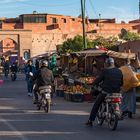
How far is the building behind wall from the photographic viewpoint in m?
110

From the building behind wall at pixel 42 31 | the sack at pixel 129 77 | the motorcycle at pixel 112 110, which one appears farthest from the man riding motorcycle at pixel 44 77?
the building behind wall at pixel 42 31

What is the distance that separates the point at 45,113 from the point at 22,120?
2204 mm

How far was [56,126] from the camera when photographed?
561 inches

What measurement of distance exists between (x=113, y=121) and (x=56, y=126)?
5.42ft

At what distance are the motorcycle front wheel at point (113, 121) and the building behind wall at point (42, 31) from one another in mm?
90422

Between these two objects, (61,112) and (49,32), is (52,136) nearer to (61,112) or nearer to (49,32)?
(61,112)

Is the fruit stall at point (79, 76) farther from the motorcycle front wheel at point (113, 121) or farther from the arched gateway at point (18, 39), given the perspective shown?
the arched gateway at point (18, 39)

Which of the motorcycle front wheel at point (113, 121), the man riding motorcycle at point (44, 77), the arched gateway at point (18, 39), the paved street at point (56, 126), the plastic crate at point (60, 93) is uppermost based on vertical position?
the arched gateway at point (18, 39)

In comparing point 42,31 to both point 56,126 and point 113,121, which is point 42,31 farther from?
point 113,121

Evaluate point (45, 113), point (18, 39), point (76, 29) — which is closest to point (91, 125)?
point (45, 113)

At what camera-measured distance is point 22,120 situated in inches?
622

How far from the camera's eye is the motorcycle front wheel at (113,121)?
43.5 feet

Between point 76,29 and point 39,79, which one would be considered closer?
point 39,79

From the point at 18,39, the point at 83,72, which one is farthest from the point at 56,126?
the point at 18,39
